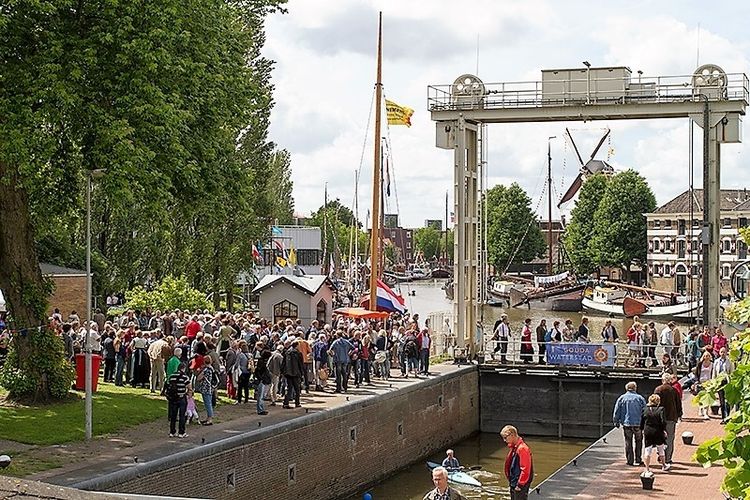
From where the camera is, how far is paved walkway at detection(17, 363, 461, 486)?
1769 centimetres

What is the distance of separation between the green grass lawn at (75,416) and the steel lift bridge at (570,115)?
13.9m

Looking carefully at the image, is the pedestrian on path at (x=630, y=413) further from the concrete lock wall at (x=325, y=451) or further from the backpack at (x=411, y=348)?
the backpack at (x=411, y=348)

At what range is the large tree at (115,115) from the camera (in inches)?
793

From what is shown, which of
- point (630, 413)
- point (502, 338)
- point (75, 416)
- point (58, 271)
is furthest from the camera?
point (58, 271)

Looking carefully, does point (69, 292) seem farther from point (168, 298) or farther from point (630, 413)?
point (630, 413)

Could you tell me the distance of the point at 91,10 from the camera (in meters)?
21.0

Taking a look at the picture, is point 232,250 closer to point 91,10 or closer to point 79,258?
point 79,258

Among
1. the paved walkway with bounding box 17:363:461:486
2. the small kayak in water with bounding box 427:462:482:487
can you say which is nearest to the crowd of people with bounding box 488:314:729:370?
the small kayak in water with bounding box 427:462:482:487

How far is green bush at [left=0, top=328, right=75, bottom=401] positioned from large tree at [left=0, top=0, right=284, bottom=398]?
364 mm

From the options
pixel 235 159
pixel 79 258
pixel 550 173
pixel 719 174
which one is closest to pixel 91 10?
pixel 235 159

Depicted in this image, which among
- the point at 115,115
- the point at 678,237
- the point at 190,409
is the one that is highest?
the point at 115,115

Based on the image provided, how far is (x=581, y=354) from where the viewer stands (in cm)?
3459

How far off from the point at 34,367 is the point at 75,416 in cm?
163

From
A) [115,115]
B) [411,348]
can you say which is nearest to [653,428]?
[115,115]
